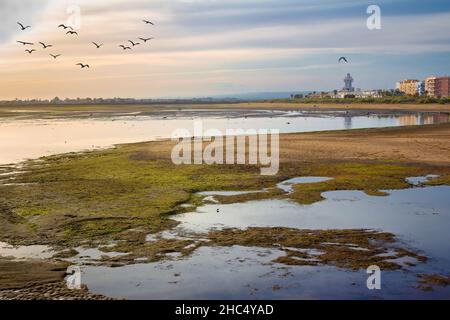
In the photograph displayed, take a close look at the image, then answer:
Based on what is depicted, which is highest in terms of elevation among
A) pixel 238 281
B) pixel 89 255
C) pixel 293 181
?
pixel 293 181

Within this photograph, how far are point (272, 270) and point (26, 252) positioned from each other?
8180mm

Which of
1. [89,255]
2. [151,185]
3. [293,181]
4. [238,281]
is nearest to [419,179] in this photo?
[293,181]

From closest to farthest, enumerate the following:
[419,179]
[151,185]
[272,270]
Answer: [272,270]
[151,185]
[419,179]

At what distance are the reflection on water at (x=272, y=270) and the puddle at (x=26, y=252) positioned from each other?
2.14m

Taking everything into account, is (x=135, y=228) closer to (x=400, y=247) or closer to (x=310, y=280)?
(x=310, y=280)

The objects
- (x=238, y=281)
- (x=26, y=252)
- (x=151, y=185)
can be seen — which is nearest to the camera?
(x=238, y=281)

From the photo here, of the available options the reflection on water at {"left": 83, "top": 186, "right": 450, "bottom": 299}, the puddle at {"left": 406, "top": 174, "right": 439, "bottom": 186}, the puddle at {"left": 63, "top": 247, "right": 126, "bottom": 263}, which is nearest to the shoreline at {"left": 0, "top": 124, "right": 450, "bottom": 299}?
the puddle at {"left": 63, "top": 247, "right": 126, "bottom": 263}

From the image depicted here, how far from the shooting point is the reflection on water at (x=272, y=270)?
46.2 feet

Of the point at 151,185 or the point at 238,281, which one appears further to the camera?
the point at 151,185

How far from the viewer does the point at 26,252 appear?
690 inches

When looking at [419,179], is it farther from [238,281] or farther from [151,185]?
[238,281]

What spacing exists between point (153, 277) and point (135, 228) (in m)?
5.29

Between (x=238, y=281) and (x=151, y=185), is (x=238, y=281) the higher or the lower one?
the lower one

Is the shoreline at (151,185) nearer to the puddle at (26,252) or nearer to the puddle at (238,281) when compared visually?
the puddle at (26,252)
